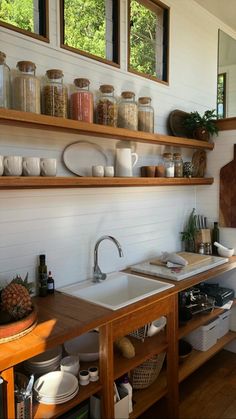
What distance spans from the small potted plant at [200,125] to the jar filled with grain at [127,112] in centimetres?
78

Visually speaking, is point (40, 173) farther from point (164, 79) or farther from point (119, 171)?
point (164, 79)

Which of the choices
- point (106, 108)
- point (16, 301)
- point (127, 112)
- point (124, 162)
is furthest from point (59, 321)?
point (127, 112)

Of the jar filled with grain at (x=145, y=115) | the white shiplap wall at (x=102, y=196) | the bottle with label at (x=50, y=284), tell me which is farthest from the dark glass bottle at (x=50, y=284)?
the jar filled with grain at (x=145, y=115)

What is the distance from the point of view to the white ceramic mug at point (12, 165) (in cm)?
167

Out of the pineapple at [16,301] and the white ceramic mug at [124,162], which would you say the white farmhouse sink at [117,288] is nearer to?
the pineapple at [16,301]

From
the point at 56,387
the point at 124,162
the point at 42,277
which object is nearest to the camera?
the point at 56,387

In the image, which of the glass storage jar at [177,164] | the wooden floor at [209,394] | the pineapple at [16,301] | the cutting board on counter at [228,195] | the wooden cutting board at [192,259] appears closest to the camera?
the pineapple at [16,301]

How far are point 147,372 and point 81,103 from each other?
1689 millimetres

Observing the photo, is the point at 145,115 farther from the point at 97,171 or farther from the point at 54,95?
the point at 54,95

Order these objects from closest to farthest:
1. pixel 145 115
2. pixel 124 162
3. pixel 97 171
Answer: pixel 97 171, pixel 124 162, pixel 145 115

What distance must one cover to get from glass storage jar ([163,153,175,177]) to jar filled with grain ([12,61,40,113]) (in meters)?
1.24

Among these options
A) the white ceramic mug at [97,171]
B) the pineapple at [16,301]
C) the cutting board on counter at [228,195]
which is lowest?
the pineapple at [16,301]

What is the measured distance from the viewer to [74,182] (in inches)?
75.7

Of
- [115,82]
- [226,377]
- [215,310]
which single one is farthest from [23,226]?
[226,377]
